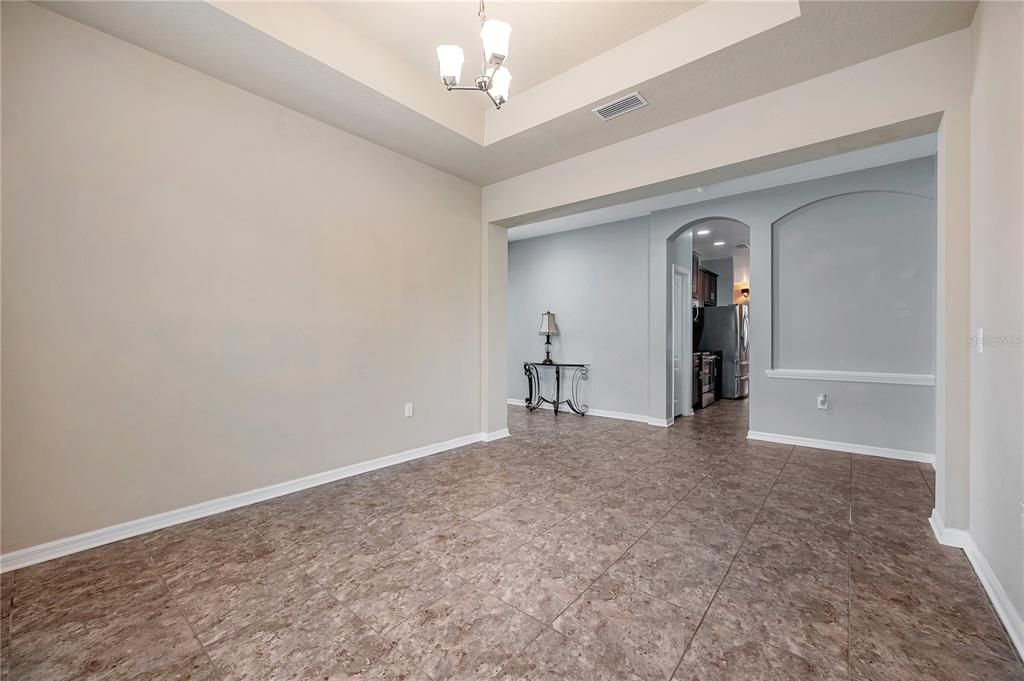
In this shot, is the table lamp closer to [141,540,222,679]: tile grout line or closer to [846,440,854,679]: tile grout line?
[846,440,854,679]: tile grout line

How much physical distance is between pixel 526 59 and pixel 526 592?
326 centimetres

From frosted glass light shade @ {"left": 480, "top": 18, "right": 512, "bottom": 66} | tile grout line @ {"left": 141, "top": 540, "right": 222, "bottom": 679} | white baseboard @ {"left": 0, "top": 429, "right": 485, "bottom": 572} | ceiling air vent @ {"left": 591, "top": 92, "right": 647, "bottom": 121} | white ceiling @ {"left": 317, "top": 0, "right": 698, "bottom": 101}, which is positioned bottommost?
tile grout line @ {"left": 141, "top": 540, "right": 222, "bottom": 679}

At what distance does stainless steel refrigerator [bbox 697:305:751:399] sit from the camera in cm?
737

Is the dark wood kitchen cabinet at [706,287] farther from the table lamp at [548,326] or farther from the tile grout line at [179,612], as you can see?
the tile grout line at [179,612]

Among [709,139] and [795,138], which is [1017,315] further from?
[709,139]

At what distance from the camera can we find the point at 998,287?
1724 mm

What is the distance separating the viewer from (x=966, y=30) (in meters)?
2.12

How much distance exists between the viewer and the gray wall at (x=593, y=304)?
5.59 metres

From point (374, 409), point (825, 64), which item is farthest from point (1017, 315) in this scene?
point (374, 409)

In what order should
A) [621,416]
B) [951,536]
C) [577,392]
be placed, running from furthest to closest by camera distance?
[577,392] → [621,416] → [951,536]

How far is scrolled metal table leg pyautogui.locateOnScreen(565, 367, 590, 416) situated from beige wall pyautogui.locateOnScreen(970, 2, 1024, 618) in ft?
13.8

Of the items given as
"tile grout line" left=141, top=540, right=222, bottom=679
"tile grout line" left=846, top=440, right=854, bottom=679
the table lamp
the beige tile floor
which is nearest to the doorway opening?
the table lamp

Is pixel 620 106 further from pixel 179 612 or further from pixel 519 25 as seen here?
pixel 179 612

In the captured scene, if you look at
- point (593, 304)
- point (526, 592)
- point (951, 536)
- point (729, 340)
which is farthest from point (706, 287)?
point (526, 592)
